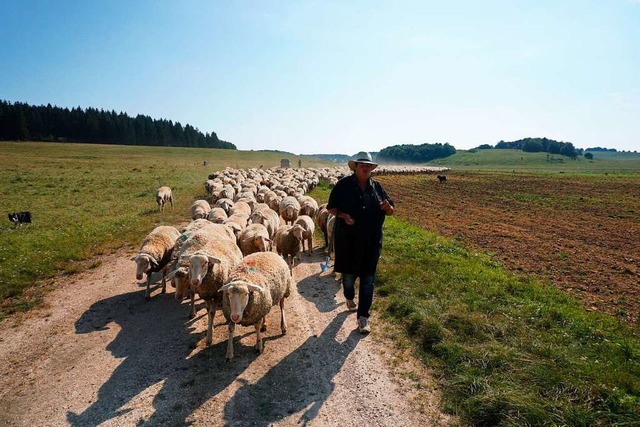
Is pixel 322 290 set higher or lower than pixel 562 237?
higher

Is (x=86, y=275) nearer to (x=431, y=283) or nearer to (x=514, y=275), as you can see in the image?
(x=431, y=283)

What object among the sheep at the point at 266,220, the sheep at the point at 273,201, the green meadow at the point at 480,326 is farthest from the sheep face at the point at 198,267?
the sheep at the point at 273,201

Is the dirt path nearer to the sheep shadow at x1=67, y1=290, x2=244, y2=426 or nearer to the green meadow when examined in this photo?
the sheep shadow at x1=67, y1=290, x2=244, y2=426

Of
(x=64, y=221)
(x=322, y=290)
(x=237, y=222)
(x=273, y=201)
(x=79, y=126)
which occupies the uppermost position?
(x=79, y=126)

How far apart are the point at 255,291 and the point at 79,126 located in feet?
423

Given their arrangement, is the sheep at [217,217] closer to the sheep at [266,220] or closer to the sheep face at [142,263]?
the sheep at [266,220]

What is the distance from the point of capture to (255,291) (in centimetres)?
645

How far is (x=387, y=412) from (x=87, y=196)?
30.4 m

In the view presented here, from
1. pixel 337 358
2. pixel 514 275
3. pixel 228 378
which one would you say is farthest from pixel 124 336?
pixel 514 275

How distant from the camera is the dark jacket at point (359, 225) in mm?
7223

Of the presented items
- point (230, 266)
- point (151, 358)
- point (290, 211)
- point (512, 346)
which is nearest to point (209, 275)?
point (230, 266)

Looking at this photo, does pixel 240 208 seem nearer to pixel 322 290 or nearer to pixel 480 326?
pixel 322 290

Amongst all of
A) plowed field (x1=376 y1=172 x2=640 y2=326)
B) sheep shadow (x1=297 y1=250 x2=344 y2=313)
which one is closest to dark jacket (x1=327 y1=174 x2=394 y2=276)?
sheep shadow (x1=297 y1=250 x2=344 y2=313)

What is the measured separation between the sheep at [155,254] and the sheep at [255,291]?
3397mm
